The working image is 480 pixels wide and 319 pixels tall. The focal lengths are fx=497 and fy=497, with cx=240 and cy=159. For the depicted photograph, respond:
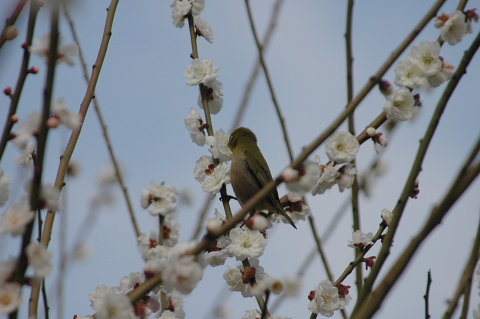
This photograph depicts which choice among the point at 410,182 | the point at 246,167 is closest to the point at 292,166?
the point at 410,182

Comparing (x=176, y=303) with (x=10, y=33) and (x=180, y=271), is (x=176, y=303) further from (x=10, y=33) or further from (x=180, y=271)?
(x=10, y=33)

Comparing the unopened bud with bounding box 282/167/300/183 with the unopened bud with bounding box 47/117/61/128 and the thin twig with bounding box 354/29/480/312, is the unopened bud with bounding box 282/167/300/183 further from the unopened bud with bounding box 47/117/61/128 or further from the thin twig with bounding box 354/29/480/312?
the unopened bud with bounding box 47/117/61/128

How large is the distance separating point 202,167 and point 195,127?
0.73ft

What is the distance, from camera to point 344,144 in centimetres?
231

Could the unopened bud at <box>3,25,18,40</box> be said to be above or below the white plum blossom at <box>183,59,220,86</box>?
below

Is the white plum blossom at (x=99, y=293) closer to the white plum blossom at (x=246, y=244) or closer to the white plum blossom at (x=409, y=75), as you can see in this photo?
the white plum blossom at (x=246, y=244)

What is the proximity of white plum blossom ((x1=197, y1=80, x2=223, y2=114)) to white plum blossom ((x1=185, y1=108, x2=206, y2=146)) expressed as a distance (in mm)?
128

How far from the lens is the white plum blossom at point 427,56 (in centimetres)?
229

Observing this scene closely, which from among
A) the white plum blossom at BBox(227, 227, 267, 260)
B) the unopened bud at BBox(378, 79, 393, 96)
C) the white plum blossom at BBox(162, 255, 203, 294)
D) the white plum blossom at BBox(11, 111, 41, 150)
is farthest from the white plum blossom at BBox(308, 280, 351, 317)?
the white plum blossom at BBox(11, 111, 41, 150)

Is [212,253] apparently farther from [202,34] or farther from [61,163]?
[202,34]

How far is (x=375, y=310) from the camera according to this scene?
1288 millimetres

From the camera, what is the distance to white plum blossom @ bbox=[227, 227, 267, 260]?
91.9 inches

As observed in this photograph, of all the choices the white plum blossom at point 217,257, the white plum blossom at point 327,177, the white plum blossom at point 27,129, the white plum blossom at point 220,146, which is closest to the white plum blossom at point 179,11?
the white plum blossom at point 220,146

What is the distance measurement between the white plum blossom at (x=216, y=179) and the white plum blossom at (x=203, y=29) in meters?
0.77
